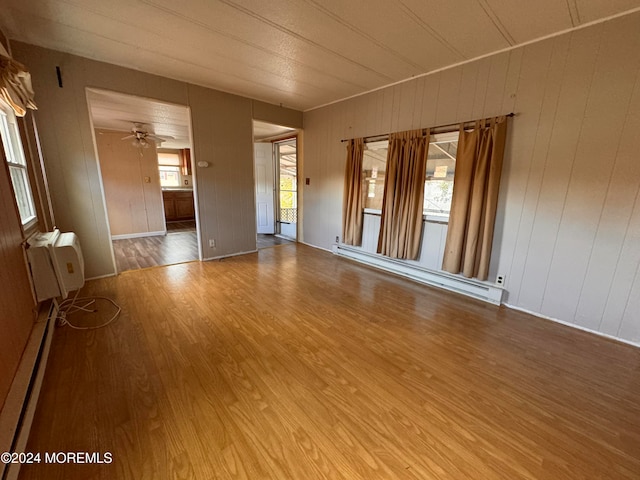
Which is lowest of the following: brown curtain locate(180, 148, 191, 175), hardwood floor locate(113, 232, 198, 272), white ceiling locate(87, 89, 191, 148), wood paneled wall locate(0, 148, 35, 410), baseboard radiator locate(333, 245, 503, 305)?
hardwood floor locate(113, 232, 198, 272)

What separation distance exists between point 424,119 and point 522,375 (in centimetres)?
281

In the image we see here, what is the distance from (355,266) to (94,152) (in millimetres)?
3665

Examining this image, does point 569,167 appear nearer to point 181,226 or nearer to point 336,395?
point 336,395

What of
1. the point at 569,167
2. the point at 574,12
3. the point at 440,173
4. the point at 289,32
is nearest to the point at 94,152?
the point at 289,32

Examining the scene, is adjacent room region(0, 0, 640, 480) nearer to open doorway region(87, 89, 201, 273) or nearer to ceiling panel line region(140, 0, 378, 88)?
ceiling panel line region(140, 0, 378, 88)

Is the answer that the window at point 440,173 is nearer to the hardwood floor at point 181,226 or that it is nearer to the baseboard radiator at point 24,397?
the baseboard radiator at point 24,397

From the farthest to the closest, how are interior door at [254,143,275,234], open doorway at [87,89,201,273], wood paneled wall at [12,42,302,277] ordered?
interior door at [254,143,275,234] < open doorway at [87,89,201,273] < wood paneled wall at [12,42,302,277]

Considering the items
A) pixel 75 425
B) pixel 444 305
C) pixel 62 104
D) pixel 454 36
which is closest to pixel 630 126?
pixel 454 36

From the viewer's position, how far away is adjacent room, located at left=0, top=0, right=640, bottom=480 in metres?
1.33

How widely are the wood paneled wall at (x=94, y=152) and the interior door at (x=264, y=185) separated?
1439 millimetres

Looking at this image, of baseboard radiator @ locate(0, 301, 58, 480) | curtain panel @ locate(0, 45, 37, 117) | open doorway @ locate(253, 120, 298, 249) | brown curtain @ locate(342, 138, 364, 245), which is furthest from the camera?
open doorway @ locate(253, 120, 298, 249)

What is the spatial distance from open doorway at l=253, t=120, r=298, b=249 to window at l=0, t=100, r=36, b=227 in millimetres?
3467

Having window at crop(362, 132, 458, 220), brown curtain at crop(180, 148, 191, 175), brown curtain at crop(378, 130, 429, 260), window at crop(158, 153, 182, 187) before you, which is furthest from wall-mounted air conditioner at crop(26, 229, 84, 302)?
window at crop(158, 153, 182, 187)

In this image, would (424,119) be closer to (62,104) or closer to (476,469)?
(476,469)
